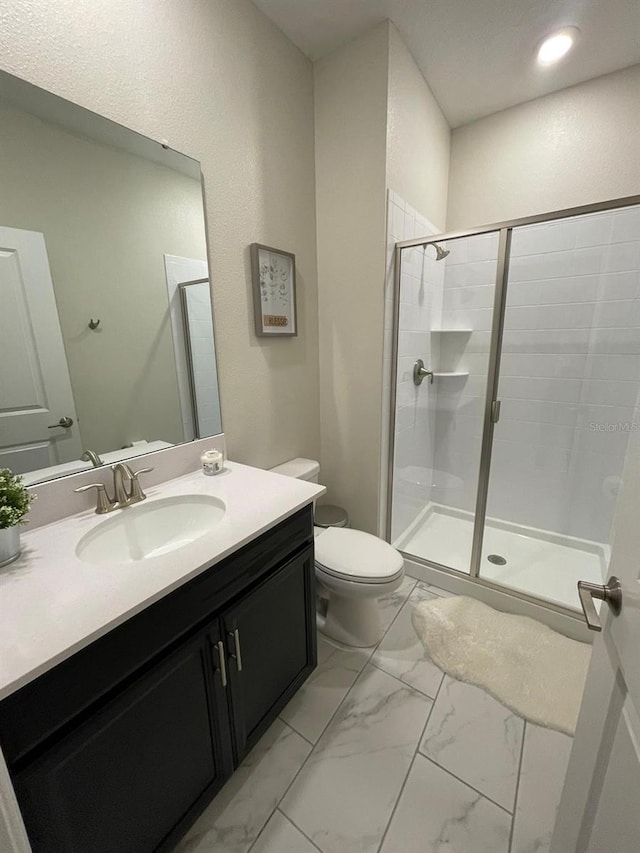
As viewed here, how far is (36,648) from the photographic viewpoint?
1.98 feet

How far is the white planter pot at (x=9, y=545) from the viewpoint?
2.71ft

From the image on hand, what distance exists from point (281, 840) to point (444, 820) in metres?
0.47

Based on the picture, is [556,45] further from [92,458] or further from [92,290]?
[92,458]

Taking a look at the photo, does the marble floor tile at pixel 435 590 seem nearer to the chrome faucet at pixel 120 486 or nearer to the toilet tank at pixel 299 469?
the toilet tank at pixel 299 469

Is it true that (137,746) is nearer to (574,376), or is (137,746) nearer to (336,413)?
(336,413)

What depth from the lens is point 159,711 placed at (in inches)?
32.1

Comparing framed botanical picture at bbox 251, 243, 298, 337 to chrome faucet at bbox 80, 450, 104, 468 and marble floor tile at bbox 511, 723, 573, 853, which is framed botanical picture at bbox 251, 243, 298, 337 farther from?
marble floor tile at bbox 511, 723, 573, 853

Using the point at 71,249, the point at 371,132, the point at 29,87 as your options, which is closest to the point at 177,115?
the point at 29,87

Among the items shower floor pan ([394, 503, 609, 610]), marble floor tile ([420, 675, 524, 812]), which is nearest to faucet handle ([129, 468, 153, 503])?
marble floor tile ([420, 675, 524, 812])

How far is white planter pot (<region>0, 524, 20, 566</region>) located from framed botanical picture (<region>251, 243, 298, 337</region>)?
1121mm

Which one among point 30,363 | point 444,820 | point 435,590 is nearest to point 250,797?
point 444,820

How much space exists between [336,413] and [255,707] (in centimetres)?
138

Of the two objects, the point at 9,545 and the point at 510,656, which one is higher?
the point at 9,545

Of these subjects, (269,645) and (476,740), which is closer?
(269,645)
